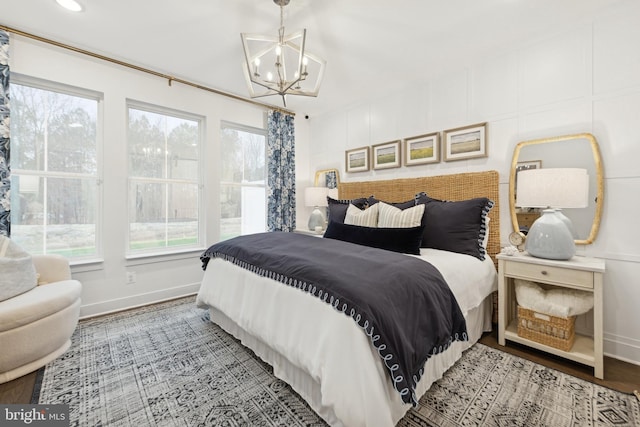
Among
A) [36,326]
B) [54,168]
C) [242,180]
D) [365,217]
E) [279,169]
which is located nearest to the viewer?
[36,326]

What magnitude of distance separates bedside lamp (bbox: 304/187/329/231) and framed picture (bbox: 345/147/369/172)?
1.66 feet

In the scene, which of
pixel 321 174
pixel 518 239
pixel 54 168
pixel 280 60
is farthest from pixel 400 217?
pixel 54 168

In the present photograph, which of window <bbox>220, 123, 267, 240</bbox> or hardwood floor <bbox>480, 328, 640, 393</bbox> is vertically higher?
window <bbox>220, 123, 267, 240</bbox>

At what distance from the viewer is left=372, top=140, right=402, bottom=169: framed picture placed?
11.0 feet

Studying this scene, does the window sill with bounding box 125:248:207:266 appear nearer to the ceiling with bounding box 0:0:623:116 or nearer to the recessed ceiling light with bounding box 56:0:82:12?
the ceiling with bounding box 0:0:623:116

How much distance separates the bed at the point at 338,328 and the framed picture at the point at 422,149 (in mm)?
268

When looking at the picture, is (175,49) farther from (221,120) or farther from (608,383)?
(608,383)

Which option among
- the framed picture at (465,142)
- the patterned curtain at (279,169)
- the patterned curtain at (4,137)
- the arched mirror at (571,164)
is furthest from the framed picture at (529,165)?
the patterned curtain at (4,137)

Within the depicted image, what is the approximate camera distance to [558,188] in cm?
187

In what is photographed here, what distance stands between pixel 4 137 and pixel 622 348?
516 centimetres

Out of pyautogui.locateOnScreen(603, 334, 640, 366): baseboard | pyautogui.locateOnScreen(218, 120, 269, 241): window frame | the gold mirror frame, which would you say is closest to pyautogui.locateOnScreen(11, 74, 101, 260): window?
pyautogui.locateOnScreen(218, 120, 269, 241): window frame

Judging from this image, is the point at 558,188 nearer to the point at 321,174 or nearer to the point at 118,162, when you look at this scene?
the point at 321,174

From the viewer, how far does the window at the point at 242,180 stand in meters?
3.78

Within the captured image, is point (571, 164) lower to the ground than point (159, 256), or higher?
higher
